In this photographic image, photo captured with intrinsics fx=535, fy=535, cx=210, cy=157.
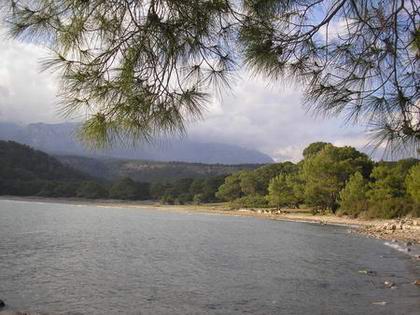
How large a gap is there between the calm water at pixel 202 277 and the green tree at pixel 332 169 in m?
29.1

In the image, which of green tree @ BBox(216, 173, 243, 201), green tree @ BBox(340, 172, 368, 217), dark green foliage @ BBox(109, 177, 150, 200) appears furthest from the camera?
dark green foliage @ BBox(109, 177, 150, 200)

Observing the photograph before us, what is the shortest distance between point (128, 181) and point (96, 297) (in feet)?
361

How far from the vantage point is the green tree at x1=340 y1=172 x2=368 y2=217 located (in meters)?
54.2

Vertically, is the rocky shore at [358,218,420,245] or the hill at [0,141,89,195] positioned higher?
the hill at [0,141,89,195]

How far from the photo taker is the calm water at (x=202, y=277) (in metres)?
13.0

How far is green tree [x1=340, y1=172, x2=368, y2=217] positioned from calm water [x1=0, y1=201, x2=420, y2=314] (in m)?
25.1

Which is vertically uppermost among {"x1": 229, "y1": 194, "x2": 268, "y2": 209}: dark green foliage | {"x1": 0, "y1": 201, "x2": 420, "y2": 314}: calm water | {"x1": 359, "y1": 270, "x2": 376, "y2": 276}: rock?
{"x1": 229, "y1": 194, "x2": 268, "y2": 209}: dark green foliage

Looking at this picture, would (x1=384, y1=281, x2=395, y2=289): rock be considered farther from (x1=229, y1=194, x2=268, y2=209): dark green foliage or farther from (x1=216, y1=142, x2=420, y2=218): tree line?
(x1=229, y1=194, x2=268, y2=209): dark green foliage

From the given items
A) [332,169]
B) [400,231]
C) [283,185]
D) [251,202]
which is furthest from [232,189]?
[400,231]

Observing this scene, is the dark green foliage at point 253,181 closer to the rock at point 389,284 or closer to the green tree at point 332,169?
the green tree at point 332,169

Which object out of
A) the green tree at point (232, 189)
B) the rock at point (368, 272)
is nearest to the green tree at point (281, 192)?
the green tree at point (232, 189)

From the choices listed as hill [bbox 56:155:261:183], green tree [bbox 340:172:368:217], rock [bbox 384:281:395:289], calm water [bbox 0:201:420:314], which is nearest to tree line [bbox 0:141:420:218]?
green tree [bbox 340:172:368:217]

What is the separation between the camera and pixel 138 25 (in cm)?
Answer: 421

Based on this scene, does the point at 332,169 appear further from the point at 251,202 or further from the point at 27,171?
the point at 27,171
